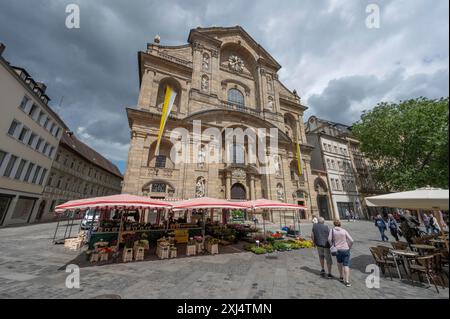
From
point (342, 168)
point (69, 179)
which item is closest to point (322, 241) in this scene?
point (342, 168)

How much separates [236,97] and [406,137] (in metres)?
20.6

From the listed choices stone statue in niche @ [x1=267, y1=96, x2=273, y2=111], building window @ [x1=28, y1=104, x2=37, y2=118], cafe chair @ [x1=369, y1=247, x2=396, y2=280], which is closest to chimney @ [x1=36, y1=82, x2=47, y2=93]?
building window @ [x1=28, y1=104, x2=37, y2=118]

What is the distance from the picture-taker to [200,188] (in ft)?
63.5

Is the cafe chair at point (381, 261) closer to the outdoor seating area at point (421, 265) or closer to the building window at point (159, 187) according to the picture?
the outdoor seating area at point (421, 265)

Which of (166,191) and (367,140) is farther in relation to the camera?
(367,140)

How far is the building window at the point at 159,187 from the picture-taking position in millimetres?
17719

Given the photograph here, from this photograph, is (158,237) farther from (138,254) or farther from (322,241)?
(322,241)

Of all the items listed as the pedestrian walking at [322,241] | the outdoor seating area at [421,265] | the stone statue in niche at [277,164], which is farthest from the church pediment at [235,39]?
the outdoor seating area at [421,265]

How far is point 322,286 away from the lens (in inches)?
193

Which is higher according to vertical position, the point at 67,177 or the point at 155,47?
the point at 155,47

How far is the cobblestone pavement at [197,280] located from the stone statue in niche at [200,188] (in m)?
11.2

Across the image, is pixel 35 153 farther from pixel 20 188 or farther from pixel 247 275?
pixel 247 275
